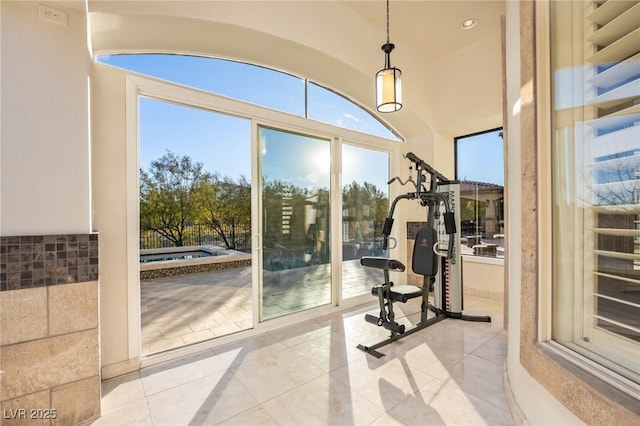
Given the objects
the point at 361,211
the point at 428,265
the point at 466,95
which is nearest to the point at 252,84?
the point at 361,211

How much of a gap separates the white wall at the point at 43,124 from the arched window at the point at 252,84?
0.60m

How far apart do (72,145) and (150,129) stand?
6269mm

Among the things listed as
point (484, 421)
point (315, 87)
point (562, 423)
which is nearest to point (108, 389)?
point (484, 421)

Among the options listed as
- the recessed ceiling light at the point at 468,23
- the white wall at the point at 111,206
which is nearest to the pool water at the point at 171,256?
the white wall at the point at 111,206

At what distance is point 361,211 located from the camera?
14.6ft

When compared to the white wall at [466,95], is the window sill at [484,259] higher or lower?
lower

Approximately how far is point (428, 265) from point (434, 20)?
3.15m

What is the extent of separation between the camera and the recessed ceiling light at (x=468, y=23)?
3656mm

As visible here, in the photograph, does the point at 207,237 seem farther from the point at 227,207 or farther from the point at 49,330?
the point at 49,330

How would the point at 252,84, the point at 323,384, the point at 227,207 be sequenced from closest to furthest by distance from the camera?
the point at 323,384 → the point at 252,84 → the point at 227,207

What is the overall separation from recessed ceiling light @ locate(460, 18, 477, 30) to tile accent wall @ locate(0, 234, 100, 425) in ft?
15.5

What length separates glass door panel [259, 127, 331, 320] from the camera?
3346 mm

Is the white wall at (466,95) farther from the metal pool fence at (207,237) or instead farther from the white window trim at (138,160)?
the metal pool fence at (207,237)

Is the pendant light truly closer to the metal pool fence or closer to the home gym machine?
the home gym machine
